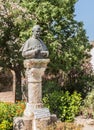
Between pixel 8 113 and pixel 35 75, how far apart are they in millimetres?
1282

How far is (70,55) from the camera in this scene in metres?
16.9

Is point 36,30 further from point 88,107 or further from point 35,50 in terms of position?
point 88,107

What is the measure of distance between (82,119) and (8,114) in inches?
159

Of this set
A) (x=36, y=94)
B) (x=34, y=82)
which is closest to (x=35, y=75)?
(x=34, y=82)

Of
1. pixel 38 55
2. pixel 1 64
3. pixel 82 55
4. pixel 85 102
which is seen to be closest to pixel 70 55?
pixel 82 55

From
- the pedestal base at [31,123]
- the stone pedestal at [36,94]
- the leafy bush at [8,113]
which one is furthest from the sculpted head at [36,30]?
the pedestal base at [31,123]

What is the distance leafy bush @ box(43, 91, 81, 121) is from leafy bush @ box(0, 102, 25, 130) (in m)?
2.54

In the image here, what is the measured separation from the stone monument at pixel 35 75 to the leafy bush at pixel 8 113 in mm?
396

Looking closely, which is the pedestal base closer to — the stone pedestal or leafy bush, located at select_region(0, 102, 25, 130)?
the stone pedestal

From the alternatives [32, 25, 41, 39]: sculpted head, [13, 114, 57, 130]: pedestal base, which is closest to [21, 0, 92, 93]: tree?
[32, 25, 41, 39]: sculpted head

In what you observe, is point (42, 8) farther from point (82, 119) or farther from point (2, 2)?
point (82, 119)

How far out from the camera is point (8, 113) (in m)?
12.4

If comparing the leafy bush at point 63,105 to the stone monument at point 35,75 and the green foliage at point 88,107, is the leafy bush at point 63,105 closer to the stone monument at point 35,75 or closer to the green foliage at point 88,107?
the green foliage at point 88,107

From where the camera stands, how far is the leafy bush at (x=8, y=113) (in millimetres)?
11825
